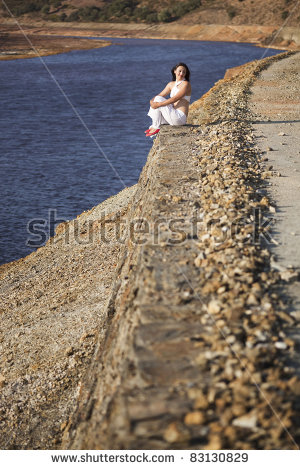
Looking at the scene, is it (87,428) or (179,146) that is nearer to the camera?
(87,428)

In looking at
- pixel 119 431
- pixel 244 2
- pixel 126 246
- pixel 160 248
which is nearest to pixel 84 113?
pixel 126 246

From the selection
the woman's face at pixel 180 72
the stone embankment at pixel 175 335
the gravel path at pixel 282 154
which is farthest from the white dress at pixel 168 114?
the gravel path at pixel 282 154

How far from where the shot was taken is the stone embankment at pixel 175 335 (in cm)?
308

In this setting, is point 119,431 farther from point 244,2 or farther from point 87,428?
point 244,2

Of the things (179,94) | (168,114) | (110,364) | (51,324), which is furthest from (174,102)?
(110,364)

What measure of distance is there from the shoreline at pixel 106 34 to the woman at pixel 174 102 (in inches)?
1637

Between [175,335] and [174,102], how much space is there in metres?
5.94

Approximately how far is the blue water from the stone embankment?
5370 mm

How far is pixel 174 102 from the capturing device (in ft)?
28.9

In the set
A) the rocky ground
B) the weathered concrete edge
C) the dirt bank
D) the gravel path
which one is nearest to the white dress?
the gravel path

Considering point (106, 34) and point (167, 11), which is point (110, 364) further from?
point (167, 11)

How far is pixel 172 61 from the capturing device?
136ft

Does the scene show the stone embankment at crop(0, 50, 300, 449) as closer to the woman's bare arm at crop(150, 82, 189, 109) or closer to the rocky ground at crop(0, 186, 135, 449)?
the rocky ground at crop(0, 186, 135, 449)

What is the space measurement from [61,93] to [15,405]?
2640cm
